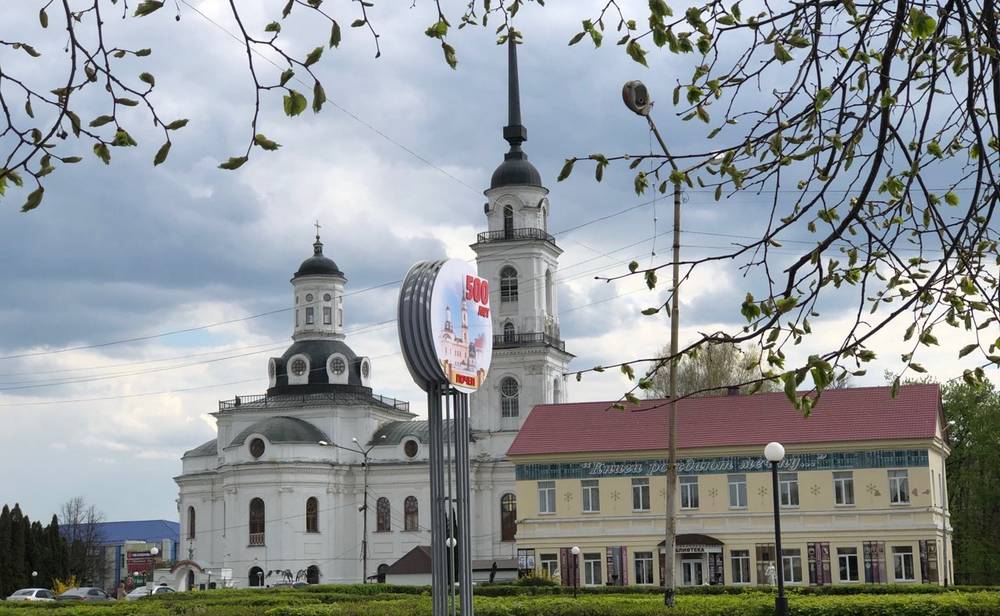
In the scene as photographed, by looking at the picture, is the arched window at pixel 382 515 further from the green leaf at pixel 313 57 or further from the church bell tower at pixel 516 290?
the green leaf at pixel 313 57

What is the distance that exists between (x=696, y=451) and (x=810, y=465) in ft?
13.8

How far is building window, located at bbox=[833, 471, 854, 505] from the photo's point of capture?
47594mm

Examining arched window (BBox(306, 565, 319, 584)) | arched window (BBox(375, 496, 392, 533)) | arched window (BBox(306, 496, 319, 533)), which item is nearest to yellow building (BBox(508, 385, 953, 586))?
arched window (BBox(306, 565, 319, 584))

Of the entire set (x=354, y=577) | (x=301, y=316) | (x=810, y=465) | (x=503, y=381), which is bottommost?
(x=354, y=577)

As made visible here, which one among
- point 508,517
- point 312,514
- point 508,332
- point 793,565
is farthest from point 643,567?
point 312,514

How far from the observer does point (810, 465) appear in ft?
157

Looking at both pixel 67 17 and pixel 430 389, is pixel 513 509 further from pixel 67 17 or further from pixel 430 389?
pixel 67 17

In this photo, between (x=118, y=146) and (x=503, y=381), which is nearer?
(x=118, y=146)

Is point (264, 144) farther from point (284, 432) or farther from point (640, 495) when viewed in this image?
point (284, 432)

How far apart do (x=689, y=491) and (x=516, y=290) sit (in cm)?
2786

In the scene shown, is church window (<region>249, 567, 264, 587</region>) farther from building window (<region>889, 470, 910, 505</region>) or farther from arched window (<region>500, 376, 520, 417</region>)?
building window (<region>889, 470, 910, 505</region>)

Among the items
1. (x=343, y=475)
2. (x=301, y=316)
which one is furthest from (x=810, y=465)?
(x=301, y=316)

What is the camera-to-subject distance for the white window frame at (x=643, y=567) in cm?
5025

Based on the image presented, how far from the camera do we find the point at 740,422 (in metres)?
49.7
